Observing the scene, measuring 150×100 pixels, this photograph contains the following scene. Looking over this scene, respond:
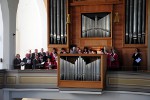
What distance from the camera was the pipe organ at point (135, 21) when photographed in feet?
34.8

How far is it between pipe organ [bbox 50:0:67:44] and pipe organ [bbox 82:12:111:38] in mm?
815

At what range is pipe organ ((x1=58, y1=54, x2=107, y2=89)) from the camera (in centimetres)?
850

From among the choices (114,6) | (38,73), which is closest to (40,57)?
(38,73)

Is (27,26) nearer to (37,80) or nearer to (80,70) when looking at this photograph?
(37,80)

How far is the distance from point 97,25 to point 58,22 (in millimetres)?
1522

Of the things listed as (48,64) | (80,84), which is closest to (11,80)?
Answer: (48,64)

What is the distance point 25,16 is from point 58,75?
7.32 meters

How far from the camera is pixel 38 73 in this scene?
9242 mm

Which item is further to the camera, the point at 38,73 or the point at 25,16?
the point at 25,16

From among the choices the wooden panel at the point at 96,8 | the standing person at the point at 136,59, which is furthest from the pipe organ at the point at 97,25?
the standing person at the point at 136,59

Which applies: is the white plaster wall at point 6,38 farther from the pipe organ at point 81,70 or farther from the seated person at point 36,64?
Answer: the pipe organ at point 81,70

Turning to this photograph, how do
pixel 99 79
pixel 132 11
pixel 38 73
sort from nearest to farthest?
1. pixel 99 79
2. pixel 38 73
3. pixel 132 11

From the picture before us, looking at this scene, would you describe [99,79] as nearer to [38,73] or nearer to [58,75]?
[58,75]

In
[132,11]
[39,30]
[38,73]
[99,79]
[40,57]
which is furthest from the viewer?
[39,30]
